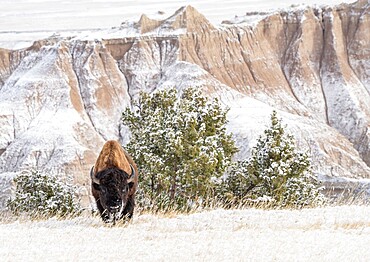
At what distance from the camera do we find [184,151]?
1150 inches

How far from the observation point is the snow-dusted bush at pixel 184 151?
28500mm

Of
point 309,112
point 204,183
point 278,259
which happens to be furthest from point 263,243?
point 309,112

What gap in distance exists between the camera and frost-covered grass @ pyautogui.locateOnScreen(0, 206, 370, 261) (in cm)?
1022

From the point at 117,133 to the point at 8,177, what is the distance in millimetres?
37222

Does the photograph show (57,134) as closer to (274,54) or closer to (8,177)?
(8,177)

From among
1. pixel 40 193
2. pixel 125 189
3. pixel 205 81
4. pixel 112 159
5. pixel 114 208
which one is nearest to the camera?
pixel 114 208

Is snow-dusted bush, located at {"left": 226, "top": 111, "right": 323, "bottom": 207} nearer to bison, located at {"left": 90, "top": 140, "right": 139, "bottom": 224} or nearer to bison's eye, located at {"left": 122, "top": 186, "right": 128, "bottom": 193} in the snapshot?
bison, located at {"left": 90, "top": 140, "right": 139, "bottom": 224}

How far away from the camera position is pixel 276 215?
47.7 feet

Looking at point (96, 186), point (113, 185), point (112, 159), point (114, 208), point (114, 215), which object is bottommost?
point (114, 215)

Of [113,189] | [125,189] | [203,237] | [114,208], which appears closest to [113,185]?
[113,189]

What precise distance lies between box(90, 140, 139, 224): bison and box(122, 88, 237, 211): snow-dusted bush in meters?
12.4

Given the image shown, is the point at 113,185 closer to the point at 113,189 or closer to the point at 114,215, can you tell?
the point at 113,189

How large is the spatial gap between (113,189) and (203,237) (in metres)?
2.60

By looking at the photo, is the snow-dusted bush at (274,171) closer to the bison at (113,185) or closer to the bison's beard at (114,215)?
the bison at (113,185)
